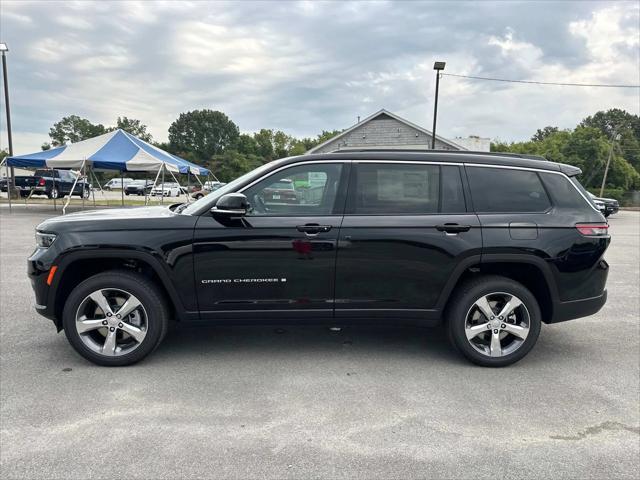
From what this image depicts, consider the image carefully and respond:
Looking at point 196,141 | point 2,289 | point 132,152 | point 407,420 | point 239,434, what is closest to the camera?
point 239,434

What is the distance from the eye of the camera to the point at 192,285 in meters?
3.78

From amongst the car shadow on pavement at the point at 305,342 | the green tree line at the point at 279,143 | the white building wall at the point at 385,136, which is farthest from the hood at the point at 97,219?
the green tree line at the point at 279,143

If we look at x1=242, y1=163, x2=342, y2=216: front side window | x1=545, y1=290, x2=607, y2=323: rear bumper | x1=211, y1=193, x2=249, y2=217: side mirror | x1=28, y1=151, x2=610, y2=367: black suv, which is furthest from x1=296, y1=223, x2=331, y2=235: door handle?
x1=545, y1=290, x2=607, y2=323: rear bumper

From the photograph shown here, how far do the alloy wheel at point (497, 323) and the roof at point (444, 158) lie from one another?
1160 mm

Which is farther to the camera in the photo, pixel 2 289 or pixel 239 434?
pixel 2 289

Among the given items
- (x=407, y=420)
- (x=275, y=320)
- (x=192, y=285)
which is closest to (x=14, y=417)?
(x=192, y=285)

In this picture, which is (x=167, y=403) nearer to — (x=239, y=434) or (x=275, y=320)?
(x=239, y=434)

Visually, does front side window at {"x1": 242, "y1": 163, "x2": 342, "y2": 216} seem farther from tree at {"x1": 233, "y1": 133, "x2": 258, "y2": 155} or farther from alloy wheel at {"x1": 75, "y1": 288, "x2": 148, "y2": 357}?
tree at {"x1": 233, "y1": 133, "x2": 258, "y2": 155}

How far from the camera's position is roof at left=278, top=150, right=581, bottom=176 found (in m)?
3.97

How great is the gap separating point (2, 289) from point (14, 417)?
161 inches

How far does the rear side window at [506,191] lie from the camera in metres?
3.94

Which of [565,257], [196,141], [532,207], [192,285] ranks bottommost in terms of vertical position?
[192,285]

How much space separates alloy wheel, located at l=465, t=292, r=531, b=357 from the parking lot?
21 centimetres

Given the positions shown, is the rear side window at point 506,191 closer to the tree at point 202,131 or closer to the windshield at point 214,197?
the windshield at point 214,197
